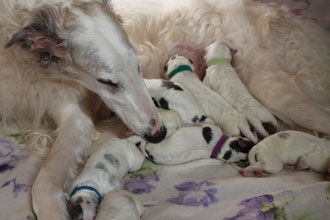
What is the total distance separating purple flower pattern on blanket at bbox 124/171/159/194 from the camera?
1.69m

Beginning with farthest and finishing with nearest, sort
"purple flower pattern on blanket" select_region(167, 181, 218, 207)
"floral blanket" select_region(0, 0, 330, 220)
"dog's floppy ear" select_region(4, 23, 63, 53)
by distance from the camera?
1. "dog's floppy ear" select_region(4, 23, 63, 53)
2. "purple flower pattern on blanket" select_region(167, 181, 218, 207)
3. "floral blanket" select_region(0, 0, 330, 220)

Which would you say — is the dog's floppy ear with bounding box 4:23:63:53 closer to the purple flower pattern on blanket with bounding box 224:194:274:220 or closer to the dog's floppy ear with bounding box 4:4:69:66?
the dog's floppy ear with bounding box 4:4:69:66

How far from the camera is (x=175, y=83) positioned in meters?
2.12

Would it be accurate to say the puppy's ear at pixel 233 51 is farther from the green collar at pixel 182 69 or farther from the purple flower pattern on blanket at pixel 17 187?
the purple flower pattern on blanket at pixel 17 187

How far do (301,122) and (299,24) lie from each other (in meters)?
0.72

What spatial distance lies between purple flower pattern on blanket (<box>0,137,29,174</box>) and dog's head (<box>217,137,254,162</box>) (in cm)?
107

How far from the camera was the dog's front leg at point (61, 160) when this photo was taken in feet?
4.83

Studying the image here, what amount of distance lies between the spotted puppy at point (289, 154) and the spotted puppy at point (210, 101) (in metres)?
0.16

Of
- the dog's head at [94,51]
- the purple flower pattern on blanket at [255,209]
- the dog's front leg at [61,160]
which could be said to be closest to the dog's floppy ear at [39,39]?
the dog's head at [94,51]

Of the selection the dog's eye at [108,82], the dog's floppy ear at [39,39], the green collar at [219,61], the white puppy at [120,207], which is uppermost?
the dog's floppy ear at [39,39]

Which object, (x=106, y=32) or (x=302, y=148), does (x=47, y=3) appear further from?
(x=302, y=148)

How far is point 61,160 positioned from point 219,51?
125 centimetres

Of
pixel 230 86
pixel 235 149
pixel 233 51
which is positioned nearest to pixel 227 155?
pixel 235 149

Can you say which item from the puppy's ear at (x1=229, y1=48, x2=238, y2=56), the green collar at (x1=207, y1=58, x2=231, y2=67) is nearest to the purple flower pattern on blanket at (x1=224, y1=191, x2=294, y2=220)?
the green collar at (x1=207, y1=58, x2=231, y2=67)
